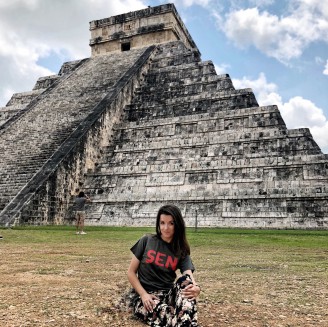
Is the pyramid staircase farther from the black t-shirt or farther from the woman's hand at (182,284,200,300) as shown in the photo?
the woman's hand at (182,284,200,300)

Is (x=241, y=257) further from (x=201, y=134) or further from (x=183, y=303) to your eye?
(x=201, y=134)

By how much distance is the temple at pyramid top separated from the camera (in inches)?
931

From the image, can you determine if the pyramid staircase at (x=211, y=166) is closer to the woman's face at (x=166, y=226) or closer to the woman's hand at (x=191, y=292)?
the woman's face at (x=166, y=226)

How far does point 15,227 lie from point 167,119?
23.3 feet

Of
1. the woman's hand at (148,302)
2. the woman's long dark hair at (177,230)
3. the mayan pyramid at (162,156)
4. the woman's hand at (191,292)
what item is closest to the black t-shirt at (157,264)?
the woman's long dark hair at (177,230)

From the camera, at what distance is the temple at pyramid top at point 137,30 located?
931 inches

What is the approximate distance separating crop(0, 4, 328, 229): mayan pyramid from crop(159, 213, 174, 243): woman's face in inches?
318

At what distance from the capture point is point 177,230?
3238mm

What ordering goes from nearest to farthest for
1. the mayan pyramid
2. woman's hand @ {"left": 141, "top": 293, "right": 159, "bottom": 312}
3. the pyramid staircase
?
woman's hand @ {"left": 141, "top": 293, "right": 159, "bottom": 312}
the pyramid staircase
the mayan pyramid

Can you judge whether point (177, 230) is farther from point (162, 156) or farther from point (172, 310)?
point (162, 156)

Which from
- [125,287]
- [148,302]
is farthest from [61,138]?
[148,302]

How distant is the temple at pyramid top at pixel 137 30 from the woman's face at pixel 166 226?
21.6 metres

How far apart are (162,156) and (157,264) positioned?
1156 centimetres

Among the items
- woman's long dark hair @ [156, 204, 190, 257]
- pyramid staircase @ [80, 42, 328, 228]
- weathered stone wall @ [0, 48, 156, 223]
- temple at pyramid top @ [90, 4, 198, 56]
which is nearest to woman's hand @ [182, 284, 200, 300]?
woman's long dark hair @ [156, 204, 190, 257]
